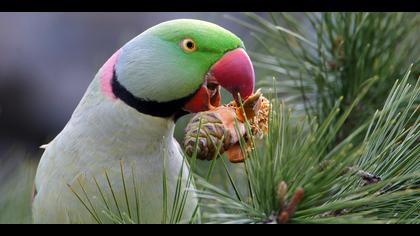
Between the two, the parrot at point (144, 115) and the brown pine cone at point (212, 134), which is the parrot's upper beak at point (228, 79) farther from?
the brown pine cone at point (212, 134)

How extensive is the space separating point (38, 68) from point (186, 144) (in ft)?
15.3

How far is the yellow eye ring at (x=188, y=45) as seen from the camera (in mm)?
1817

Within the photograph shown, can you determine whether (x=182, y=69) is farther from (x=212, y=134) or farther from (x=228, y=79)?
(x=212, y=134)

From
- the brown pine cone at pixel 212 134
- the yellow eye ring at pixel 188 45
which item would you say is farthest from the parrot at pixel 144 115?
the brown pine cone at pixel 212 134

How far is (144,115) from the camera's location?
1857mm

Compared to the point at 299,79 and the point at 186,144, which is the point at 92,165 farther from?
the point at 299,79

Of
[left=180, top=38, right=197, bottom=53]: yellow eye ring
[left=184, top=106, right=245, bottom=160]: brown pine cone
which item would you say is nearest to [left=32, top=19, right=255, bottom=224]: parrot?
[left=180, top=38, right=197, bottom=53]: yellow eye ring

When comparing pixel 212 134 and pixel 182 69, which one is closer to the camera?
pixel 212 134

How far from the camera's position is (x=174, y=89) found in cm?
183

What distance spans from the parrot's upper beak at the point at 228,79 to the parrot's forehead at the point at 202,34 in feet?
0.08

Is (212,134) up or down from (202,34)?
down

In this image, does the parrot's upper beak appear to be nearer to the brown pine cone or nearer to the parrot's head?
the parrot's head

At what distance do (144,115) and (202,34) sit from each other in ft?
0.79

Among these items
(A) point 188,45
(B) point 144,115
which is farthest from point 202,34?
(B) point 144,115
